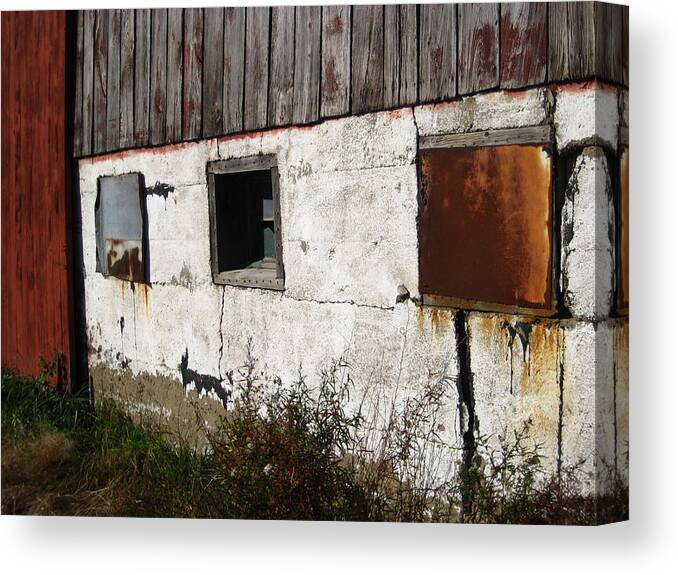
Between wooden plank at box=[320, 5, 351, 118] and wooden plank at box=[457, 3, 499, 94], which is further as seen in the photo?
wooden plank at box=[320, 5, 351, 118]

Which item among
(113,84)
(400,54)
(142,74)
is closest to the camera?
(400,54)

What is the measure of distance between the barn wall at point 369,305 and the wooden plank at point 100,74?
178mm

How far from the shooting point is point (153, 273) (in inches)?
223

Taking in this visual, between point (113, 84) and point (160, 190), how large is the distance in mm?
697

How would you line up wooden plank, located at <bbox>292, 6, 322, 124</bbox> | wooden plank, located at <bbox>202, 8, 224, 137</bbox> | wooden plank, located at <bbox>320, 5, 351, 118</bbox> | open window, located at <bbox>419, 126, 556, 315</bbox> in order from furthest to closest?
wooden plank, located at <bbox>202, 8, 224, 137</bbox>, wooden plank, located at <bbox>292, 6, 322, 124</bbox>, wooden plank, located at <bbox>320, 5, 351, 118</bbox>, open window, located at <bbox>419, 126, 556, 315</bbox>

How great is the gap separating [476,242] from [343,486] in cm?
132

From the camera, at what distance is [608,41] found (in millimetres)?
3961

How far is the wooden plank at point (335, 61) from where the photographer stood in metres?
4.55

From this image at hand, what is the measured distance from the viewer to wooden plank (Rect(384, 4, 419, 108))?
433 centimetres

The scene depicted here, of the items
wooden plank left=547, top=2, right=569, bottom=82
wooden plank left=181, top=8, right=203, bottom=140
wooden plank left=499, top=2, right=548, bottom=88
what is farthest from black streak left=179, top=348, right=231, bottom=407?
wooden plank left=547, top=2, right=569, bottom=82

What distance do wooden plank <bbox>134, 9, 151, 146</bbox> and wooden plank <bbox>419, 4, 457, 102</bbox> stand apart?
5.78 feet

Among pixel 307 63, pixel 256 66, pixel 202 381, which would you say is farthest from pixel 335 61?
pixel 202 381

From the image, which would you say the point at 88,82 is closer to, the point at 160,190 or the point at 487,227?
the point at 160,190

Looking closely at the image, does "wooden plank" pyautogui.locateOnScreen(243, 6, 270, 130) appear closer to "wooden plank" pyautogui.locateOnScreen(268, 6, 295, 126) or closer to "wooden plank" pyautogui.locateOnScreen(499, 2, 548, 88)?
"wooden plank" pyautogui.locateOnScreen(268, 6, 295, 126)
